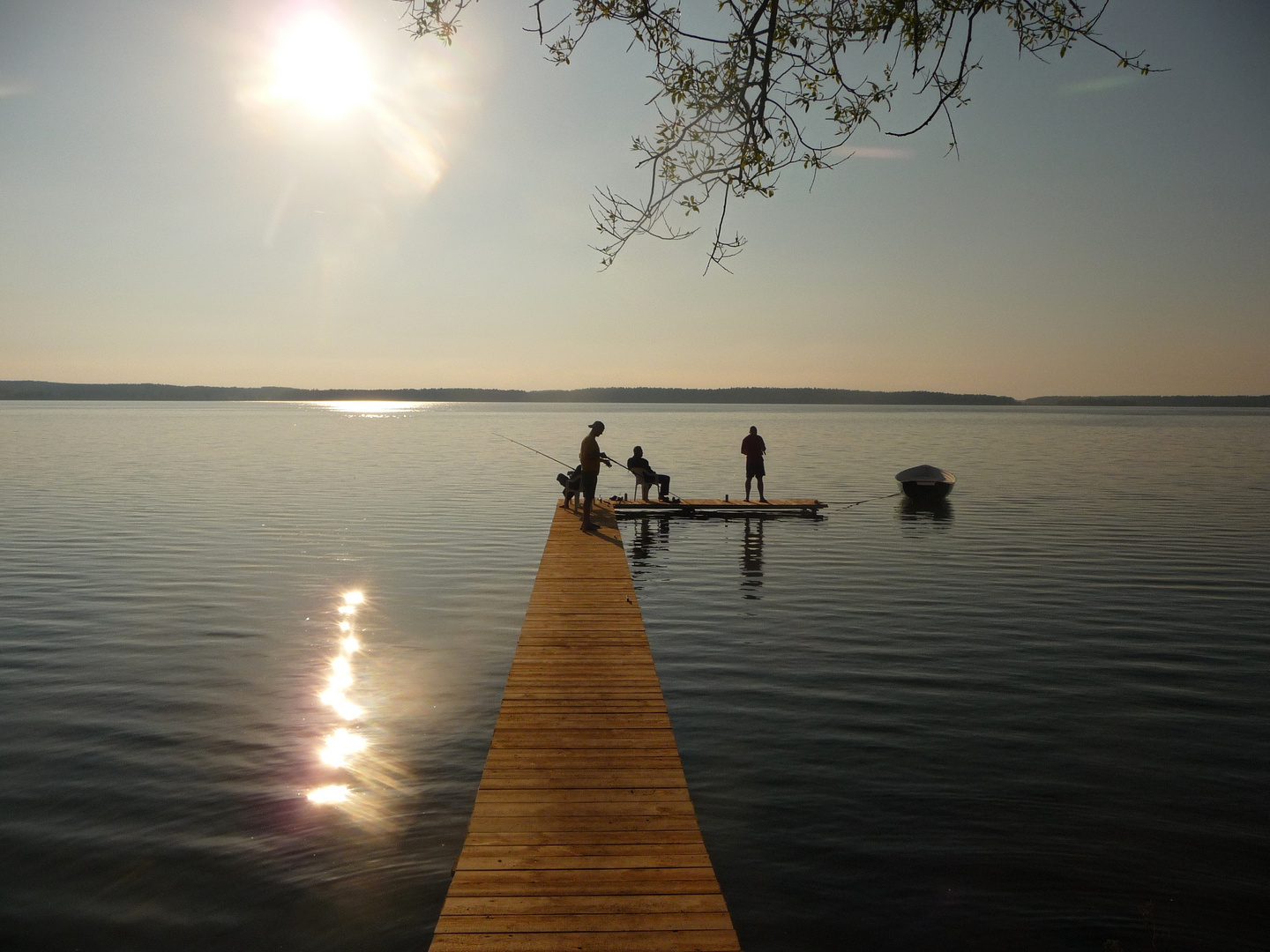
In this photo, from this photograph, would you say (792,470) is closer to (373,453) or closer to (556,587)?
(373,453)

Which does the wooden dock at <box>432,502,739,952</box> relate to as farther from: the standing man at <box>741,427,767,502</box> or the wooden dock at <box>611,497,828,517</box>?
the standing man at <box>741,427,767,502</box>

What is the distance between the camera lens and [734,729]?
967 centimetres

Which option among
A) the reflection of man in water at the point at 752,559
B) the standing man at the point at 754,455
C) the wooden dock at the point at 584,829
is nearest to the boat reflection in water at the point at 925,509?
the standing man at the point at 754,455

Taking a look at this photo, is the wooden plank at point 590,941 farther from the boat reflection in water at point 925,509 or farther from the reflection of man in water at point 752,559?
the boat reflection in water at point 925,509

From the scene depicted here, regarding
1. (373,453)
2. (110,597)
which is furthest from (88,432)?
(110,597)

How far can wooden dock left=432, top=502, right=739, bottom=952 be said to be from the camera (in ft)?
14.9

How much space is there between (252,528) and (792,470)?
28598mm

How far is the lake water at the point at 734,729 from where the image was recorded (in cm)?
649

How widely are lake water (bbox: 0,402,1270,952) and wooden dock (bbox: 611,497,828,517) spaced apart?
3597 mm

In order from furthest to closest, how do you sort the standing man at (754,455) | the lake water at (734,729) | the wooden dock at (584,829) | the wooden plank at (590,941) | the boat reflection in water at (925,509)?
the boat reflection in water at (925,509), the standing man at (754,455), the lake water at (734,729), the wooden dock at (584,829), the wooden plank at (590,941)

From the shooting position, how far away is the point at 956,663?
1202 centimetres

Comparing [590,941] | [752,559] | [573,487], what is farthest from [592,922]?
[573,487]

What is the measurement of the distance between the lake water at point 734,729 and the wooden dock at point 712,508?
3597 mm

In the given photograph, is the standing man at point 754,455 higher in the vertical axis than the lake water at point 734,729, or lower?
higher
